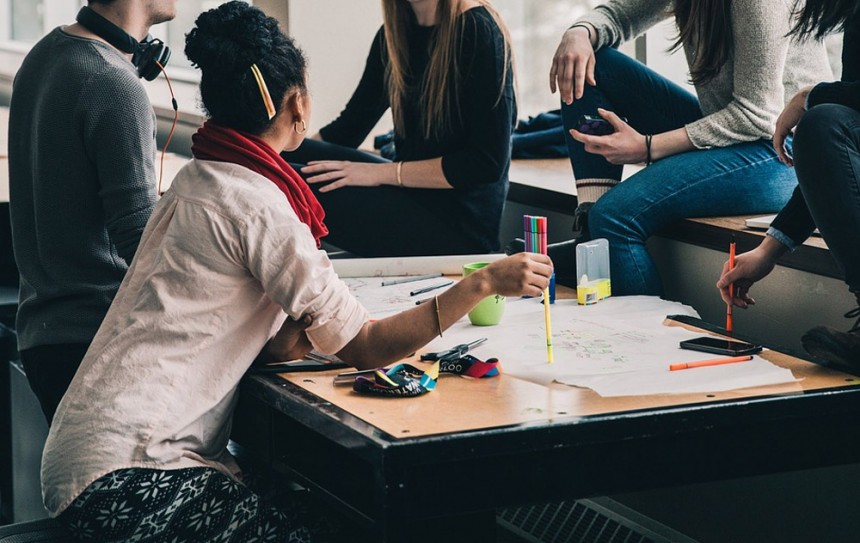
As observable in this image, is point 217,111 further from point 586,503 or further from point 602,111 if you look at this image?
point 586,503

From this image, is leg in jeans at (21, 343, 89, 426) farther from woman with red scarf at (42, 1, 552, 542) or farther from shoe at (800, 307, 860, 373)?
shoe at (800, 307, 860, 373)

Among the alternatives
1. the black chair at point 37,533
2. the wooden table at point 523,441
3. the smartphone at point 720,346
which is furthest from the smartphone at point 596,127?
the black chair at point 37,533

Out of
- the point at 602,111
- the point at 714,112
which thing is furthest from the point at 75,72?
the point at 714,112

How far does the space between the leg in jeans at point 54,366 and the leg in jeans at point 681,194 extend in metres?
0.93

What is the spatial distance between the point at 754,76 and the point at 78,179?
1.16 meters

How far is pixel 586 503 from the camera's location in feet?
7.28

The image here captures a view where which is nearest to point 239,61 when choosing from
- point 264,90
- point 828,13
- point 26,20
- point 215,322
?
point 264,90

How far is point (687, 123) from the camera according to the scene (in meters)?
2.23

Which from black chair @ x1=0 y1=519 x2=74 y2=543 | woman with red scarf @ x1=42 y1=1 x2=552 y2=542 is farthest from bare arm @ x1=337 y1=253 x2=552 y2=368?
black chair @ x1=0 y1=519 x2=74 y2=543

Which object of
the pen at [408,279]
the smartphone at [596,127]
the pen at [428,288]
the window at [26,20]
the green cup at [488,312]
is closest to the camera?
the green cup at [488,312]

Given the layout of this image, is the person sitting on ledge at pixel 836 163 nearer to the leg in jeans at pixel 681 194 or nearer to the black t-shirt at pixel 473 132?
the leg in jeans at pixel 681 194

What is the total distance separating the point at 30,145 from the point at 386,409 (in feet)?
2.83

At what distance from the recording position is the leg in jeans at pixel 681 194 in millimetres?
1987

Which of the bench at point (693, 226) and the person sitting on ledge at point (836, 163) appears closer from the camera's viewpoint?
the person sitting on ledge at point (836, 163)
